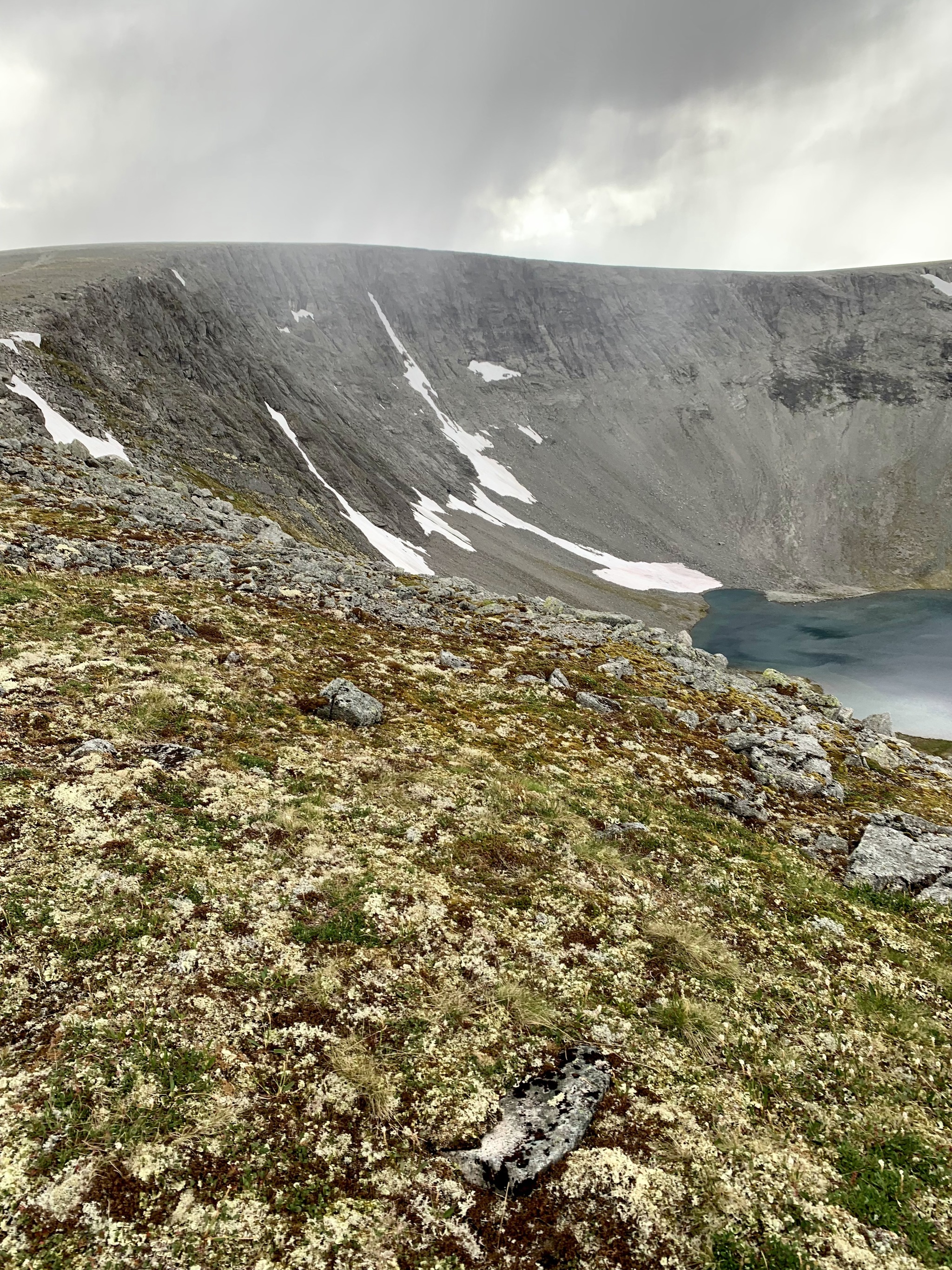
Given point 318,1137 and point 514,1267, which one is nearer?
point 514,1267

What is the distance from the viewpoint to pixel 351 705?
611 inches

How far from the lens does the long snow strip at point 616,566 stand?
115m

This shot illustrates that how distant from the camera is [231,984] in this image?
7680 millimetres

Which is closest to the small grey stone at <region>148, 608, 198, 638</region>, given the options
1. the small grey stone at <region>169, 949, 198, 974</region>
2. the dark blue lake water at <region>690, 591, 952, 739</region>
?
the small grey stone at <region>169, 949, 198, 974</region>

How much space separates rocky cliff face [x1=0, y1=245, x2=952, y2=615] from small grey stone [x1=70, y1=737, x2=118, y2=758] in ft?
144

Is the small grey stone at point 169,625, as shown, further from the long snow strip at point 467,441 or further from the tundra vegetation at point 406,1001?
the long snow strip at point 467,441

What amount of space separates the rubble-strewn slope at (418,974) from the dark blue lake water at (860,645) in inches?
2465

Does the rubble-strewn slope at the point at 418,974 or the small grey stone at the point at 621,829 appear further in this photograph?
the small grey stone at the point at 621,829

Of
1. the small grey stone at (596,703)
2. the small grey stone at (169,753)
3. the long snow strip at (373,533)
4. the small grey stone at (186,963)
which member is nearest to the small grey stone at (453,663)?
the small grey stone at (596,703)

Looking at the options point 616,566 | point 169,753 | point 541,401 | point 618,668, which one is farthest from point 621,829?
point 541,401

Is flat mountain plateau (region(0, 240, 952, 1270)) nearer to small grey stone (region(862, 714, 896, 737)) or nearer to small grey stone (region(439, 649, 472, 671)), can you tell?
small grey stone (region(439, 649, 472, 671))

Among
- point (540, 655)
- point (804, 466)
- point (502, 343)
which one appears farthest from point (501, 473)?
point (540, 655)

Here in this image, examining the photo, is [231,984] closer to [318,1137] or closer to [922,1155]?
[318,1137]

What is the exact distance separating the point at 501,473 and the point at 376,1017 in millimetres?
138114
